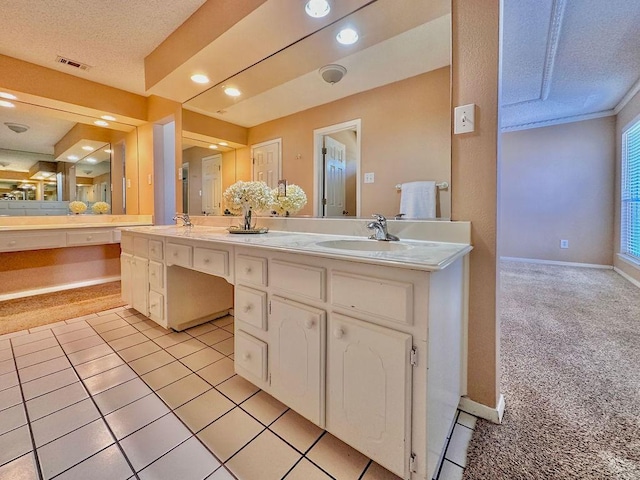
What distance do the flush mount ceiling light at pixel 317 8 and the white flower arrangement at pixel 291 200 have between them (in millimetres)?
993

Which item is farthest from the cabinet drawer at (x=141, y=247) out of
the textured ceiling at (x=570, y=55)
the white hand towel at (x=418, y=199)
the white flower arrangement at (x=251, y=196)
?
the textured ceiling at (x=570, y=55)

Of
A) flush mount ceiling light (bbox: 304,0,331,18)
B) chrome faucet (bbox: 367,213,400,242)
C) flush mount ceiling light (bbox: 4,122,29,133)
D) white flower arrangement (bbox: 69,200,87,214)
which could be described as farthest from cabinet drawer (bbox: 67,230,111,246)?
chrome faucet (bbox: 367,213,400,242)

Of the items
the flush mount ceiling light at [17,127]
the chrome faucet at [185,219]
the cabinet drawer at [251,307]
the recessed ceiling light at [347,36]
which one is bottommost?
the cabinet drawer at [251,307]

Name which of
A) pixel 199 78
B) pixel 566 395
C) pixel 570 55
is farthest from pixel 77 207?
pixel 570 55

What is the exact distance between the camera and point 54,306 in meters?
2.71

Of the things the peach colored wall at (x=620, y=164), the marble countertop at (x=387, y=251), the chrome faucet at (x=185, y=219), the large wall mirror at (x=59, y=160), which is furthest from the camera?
the peach colored wall at (x=620, y=164)

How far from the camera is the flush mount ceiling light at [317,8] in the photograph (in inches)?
59.2

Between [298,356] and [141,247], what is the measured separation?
1809 mm

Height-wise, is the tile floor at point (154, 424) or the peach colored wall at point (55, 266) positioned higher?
the peach colored wall at point (55, 266)

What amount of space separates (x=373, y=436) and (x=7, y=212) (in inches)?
150

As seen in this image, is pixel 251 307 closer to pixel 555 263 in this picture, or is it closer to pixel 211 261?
pixel 211 261

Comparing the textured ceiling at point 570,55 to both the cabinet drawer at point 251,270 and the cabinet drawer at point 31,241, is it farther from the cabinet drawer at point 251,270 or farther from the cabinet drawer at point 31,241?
the cabinet drawer at point 31,241

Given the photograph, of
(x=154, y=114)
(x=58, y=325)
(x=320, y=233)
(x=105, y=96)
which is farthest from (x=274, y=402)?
(x=105, y=96)

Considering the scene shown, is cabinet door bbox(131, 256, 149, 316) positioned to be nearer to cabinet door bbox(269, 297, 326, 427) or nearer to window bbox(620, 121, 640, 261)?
cabinet door bbox(269, 297, 326, 427)
